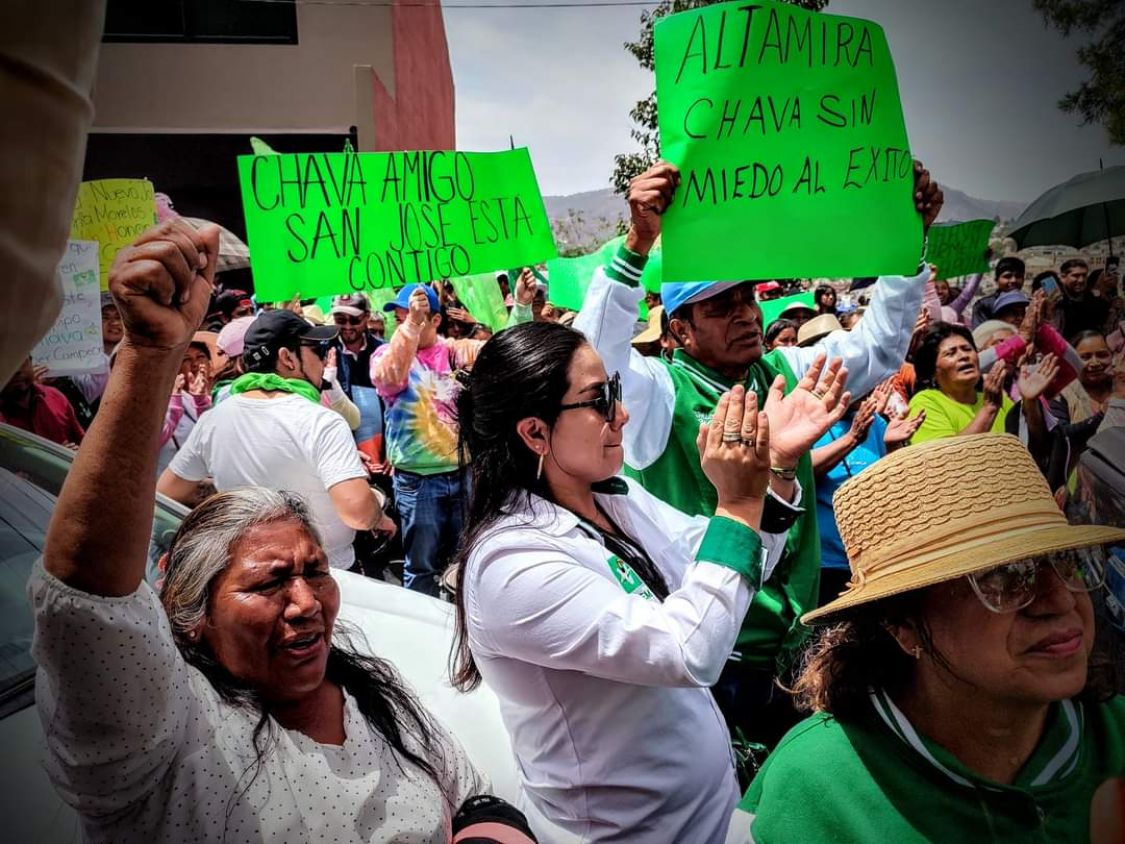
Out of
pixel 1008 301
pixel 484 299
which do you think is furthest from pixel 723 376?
pixel 1008 301

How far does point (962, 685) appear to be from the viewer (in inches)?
57.0

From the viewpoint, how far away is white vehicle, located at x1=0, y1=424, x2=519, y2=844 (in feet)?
4.17

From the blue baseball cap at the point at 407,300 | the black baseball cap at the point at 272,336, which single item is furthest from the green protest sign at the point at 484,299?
the black baseball cap at the point at 272,336

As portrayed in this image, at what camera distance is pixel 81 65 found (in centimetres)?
69

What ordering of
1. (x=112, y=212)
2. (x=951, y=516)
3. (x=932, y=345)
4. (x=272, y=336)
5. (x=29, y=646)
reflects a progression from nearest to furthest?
(x=951, y=516) < (x=29, y=646) < (x=272, y=336) < (x=932, y=345) < (x=112, y=212)

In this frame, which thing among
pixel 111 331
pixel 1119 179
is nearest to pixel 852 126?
pixel 1119 179

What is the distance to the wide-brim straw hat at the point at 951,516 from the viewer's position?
1376 millimetres

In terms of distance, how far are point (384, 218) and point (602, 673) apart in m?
2.51

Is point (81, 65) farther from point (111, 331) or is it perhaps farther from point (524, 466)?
point (111, 331)

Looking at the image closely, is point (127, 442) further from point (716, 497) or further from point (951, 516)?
point (716, 497)

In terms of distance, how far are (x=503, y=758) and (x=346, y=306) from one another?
5.36 m

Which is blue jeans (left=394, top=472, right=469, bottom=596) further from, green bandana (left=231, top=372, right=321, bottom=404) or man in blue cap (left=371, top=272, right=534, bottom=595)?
green bandana (left=231, top=372, right=321, bottom=404)

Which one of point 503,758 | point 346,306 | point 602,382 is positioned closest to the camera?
point 602,382

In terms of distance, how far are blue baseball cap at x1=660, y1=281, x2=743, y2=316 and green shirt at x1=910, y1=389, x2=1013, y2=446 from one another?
163cm
